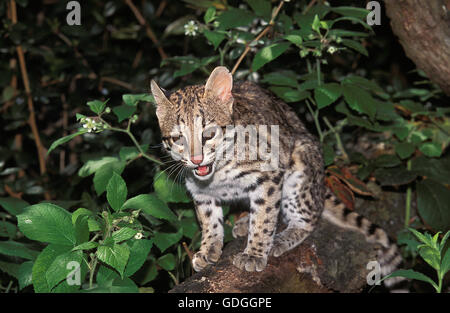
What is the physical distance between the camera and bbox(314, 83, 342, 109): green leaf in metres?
4.32

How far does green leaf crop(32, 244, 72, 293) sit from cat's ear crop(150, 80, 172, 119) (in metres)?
1.44

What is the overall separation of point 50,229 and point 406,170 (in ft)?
11.6

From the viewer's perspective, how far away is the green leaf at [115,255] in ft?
9.46

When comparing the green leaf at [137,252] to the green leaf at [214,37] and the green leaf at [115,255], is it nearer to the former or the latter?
the green leaf at [115,255]

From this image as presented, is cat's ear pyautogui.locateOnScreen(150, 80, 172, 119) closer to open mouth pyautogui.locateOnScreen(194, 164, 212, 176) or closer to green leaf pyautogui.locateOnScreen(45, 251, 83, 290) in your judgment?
open mouth pyautogui.locateOnScreen(194, 164, 212, 176)

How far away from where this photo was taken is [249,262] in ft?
12.0

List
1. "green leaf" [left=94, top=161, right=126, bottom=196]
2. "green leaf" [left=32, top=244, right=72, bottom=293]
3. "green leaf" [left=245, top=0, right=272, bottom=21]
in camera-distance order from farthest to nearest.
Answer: "green leaf" [left=245, top=0, right=272, bottom=21], "green leaf" [left=94, top=161, right=126, bottom=196], "green leaf" [left=32, top=244, right=72, bottom=293]

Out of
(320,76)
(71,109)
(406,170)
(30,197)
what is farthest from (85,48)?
(406,170)

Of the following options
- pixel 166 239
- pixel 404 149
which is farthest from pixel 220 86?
pixel 404 149

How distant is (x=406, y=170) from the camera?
486cm

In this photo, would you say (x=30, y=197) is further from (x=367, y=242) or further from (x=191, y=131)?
(x=367, y=242)

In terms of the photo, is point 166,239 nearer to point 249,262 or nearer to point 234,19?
point 249,262

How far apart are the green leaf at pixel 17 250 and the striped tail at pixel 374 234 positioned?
8.85ft

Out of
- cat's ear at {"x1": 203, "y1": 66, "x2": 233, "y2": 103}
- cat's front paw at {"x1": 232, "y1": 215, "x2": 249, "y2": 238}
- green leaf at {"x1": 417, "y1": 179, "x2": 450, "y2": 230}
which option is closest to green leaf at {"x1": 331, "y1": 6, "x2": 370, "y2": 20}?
cat's ear at {"x1": 203, "y1": 66, "x2": 233, "y2": 103}
